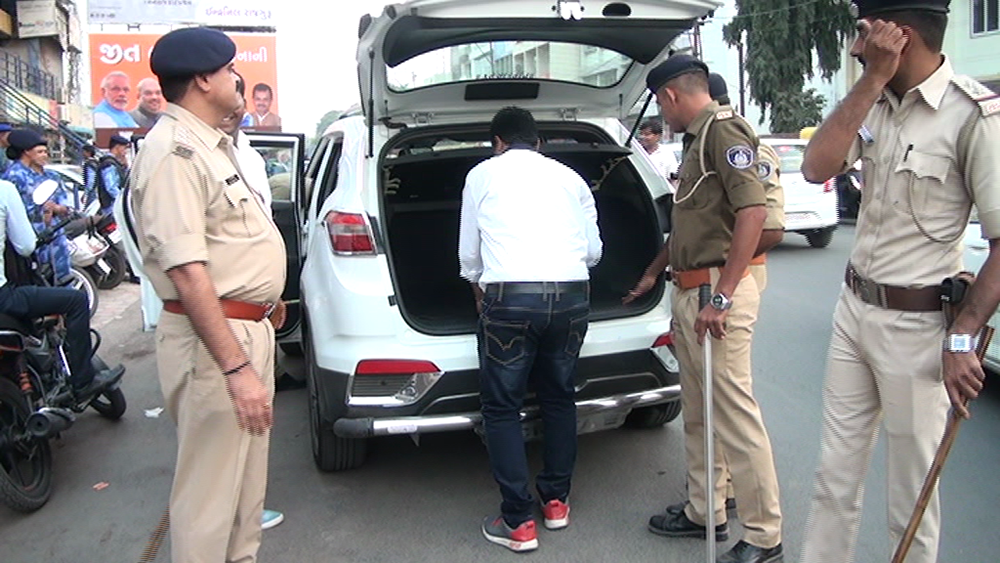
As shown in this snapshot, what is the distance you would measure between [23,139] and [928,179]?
6128mm

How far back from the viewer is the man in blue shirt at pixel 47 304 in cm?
381

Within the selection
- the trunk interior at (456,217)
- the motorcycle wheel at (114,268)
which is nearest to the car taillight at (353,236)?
the trunk interior at (456,217)

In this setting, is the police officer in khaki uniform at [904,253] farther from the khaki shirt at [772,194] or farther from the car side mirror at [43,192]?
the car side mirror at [43,192]

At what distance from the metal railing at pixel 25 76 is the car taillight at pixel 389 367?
28.3m

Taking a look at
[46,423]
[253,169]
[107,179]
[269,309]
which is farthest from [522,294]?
[107,179]

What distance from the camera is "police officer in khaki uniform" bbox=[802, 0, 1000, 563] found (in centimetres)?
216

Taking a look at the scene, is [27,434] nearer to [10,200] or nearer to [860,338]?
[10,200]

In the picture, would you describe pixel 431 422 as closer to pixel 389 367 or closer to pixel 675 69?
pixel 389 367

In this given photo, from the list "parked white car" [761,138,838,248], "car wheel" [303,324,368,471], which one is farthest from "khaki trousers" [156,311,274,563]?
"parked white car" [761,138,838,248]

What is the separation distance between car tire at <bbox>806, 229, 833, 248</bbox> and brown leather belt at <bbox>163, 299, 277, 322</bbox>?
1110cm

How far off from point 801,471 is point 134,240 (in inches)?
126

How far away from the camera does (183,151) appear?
233 centimetres

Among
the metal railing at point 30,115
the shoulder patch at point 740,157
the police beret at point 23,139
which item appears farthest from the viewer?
the metal railing at point 30,115

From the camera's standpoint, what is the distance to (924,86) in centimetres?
226
